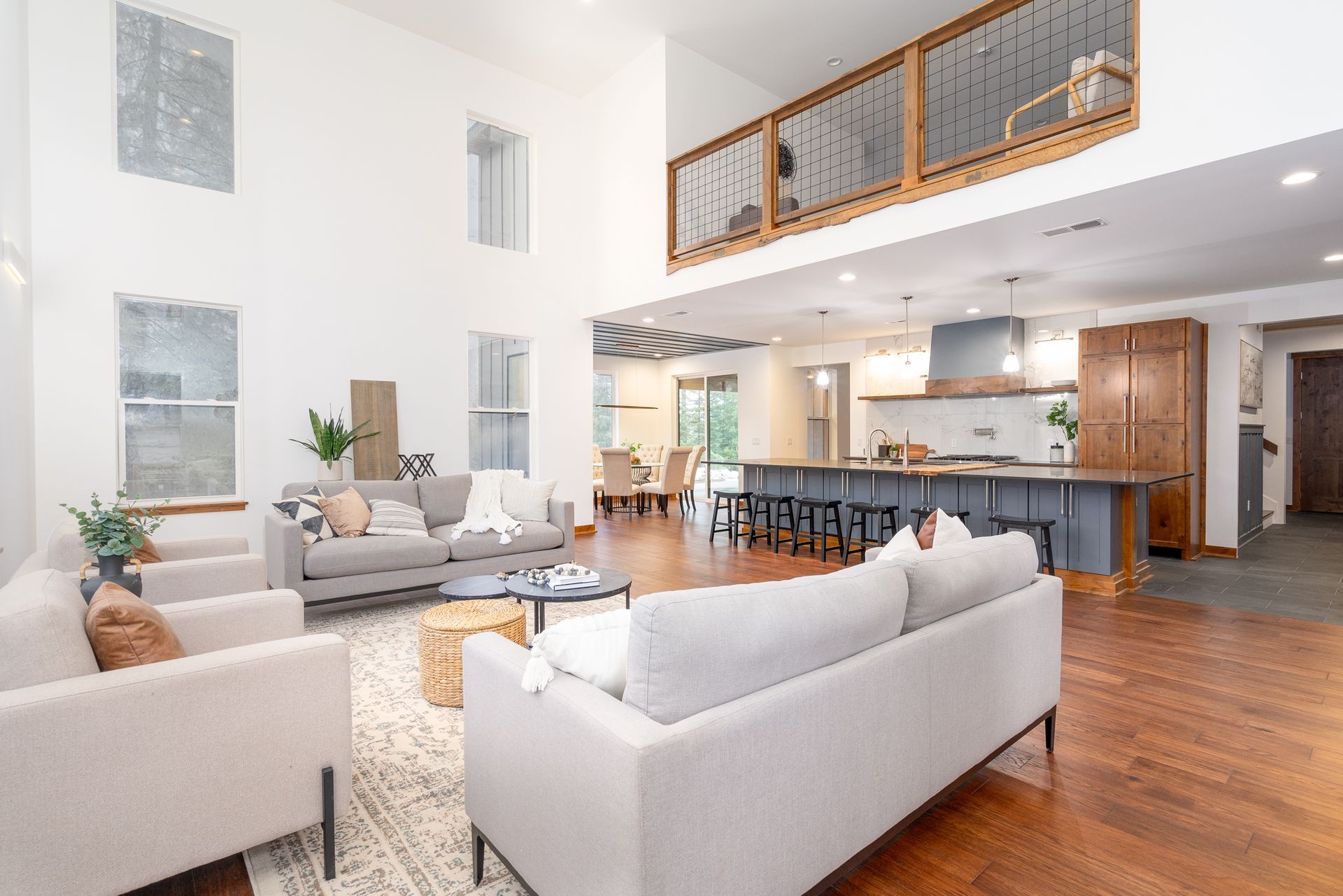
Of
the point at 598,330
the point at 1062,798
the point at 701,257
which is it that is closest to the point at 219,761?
the point at 1062,798

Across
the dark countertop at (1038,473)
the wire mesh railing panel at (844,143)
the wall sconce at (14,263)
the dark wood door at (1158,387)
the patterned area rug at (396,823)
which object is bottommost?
the patterned area rug at (396,823)

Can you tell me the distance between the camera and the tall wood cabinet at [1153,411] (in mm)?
6227

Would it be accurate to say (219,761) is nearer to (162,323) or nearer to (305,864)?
(305,864)

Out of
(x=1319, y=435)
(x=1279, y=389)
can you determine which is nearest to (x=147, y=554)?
(x=1279, y=389)

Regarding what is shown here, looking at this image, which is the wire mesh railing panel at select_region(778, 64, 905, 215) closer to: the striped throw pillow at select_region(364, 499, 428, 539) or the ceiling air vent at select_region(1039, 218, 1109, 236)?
the ceiling air vent at select_region(1039, 218, 1109, 236)

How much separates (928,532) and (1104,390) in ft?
17.4

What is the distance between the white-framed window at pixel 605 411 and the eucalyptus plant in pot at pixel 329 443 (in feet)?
21.9

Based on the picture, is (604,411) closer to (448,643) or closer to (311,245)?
(311,245)

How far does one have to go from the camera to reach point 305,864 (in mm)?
1847

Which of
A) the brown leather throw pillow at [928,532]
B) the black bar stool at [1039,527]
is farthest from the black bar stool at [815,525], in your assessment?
the brown leather throw pillow at [928,532]

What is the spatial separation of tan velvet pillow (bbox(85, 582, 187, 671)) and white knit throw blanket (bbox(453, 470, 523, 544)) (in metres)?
3.12

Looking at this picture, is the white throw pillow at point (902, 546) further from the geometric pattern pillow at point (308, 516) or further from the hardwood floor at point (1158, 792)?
the geometric pattern pillow at point (308, 516)

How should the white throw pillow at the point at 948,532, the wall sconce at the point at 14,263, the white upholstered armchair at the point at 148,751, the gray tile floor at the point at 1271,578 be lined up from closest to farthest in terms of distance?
the white upholstered armchair at the point at 148,751 < the white throw pillow at the point at 948,532 < the wall sconce at the point at 14,263 < the gray tile floor at the point at 1271,578

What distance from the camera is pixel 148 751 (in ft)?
4.92
